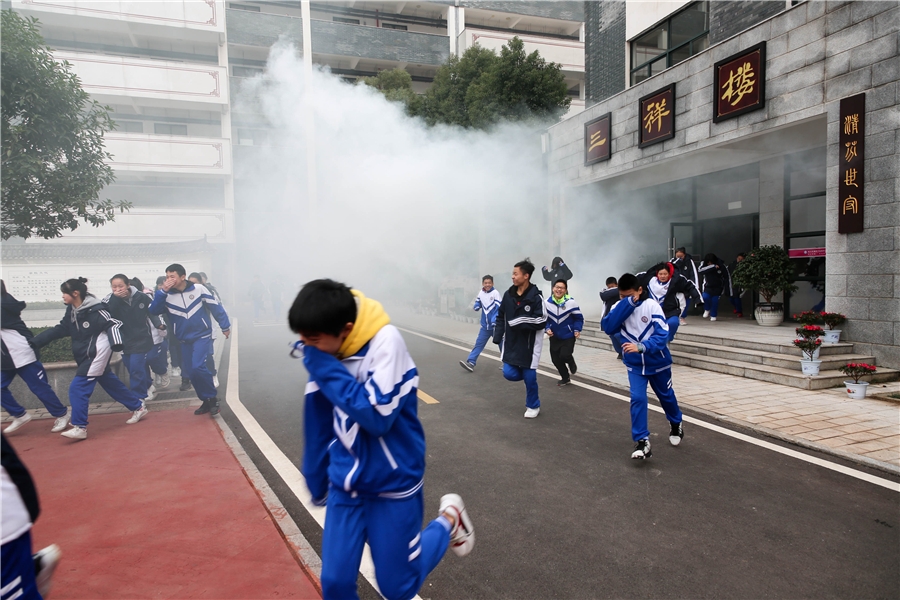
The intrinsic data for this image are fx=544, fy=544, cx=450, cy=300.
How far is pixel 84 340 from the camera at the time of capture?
5.62 m

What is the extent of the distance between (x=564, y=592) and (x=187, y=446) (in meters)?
3.87

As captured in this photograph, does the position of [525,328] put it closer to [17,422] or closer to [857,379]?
[857,379]

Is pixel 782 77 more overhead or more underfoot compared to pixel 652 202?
more overhead

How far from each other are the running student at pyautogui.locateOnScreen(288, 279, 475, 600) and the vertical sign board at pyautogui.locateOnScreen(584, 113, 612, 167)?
1247 cm

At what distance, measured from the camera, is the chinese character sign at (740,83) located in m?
9.12

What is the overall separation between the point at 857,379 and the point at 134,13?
26.9 m

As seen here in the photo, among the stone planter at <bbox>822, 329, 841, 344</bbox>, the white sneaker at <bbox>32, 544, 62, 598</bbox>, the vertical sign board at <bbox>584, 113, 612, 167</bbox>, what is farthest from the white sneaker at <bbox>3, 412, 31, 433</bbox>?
the vertical sign board at <bbox>584, 113, 612, 167</bbox>

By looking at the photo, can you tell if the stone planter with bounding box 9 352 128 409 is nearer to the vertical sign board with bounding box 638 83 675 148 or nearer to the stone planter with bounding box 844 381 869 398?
the stone planter with bounding box 844 381 869 398

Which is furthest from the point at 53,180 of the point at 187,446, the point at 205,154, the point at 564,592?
A: the point at 205,154

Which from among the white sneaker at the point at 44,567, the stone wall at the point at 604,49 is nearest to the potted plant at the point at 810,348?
the white sneaker at the point at 44,567

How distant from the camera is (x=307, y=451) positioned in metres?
2.16

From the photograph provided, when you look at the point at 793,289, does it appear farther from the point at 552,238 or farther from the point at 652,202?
the point at 552,238

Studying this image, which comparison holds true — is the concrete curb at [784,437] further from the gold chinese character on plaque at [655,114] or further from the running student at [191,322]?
the gold chinese character on plaque at [655,114]

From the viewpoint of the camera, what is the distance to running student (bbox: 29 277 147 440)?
5480 millimetres
